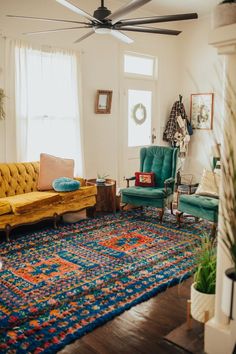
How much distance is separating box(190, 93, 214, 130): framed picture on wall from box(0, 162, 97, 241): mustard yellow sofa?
3322 millimetres

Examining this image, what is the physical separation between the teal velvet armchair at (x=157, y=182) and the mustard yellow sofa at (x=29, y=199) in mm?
591

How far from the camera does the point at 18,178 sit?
A: 5.05 m

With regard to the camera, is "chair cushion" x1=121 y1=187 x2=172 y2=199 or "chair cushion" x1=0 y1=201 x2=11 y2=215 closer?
"chair cushion" x1=0 y1=201 x2=11 y2=215

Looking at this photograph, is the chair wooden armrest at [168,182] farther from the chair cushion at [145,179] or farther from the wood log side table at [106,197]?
the wood log side table at [106,197]

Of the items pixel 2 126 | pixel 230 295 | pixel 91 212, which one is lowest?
pixel 91 212

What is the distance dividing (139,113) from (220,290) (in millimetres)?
5515

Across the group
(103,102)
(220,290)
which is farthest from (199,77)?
(220,290)

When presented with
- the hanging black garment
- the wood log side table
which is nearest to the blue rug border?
the wood log side table

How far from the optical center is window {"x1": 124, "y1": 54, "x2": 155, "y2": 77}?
696 cm

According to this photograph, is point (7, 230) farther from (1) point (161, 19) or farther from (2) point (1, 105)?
(1) point (161, 19)

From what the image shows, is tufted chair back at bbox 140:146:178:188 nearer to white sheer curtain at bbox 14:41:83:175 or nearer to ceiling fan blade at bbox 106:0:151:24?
white sheer curtain at bbox 14:41:83:175

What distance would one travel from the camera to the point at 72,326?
102 inches

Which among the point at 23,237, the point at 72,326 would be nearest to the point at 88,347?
the point at 72,326

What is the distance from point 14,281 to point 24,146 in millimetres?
2511
